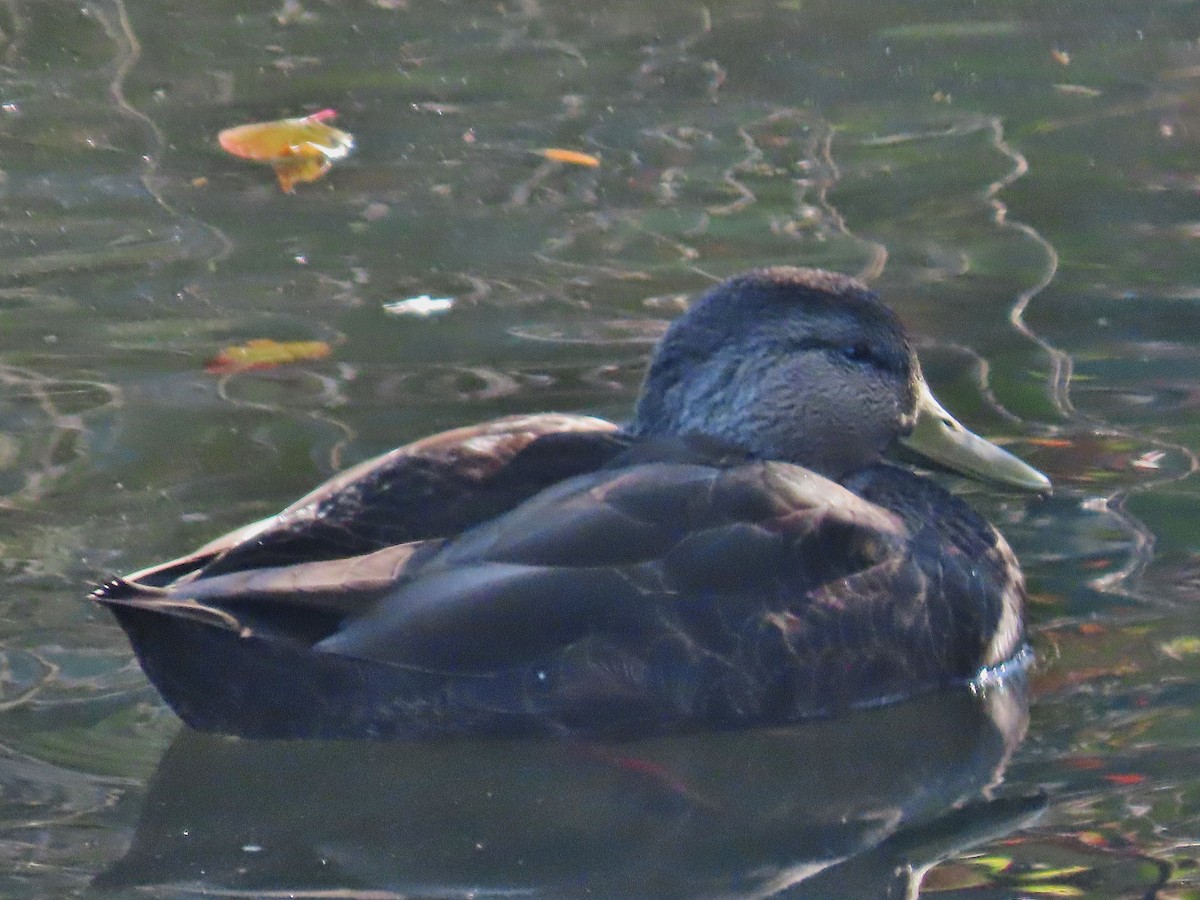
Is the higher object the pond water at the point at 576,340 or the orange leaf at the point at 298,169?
the pond water at the point at 576,340

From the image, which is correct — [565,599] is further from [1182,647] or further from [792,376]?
[1182,647]

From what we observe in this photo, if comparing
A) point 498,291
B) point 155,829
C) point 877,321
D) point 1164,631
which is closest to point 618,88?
point 498,291

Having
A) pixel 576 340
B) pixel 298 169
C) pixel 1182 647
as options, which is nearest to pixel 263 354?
pixel 576 340

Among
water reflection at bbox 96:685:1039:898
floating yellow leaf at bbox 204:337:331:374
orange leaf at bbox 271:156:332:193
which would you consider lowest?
orange leaf at bbox 271:156:332:193

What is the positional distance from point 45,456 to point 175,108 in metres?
3.94

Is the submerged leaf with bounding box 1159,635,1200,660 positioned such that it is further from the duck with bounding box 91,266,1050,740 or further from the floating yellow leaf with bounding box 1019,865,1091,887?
the floating yellow leaf with bounding box 1019,865,1091,887

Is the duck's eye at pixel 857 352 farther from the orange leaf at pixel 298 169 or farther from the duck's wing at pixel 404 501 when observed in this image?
the orange leaf at pixel 298 169

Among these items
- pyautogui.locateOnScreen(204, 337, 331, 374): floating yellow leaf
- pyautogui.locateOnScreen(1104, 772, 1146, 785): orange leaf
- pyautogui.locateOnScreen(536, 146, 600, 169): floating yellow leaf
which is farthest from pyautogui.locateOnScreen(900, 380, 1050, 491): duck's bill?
pyautogui.locateOnScreen(536, 146, 600, 169): floating yellow leaf

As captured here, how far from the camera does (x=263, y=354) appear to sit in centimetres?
706

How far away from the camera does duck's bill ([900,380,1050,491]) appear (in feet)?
18.9

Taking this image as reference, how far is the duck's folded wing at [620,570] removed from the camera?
15.6ft

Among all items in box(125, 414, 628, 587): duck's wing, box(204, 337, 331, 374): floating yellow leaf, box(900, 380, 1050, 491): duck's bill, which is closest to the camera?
box(125, 414, 628, 587): duck's wing

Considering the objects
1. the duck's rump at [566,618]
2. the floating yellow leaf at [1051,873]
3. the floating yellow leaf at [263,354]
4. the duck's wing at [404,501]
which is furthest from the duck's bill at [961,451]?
the floating yellow leaf at [263,354]

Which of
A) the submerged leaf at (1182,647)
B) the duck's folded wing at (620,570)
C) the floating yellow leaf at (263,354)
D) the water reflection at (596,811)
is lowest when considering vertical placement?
the floating yellow leaf at (263,354)
